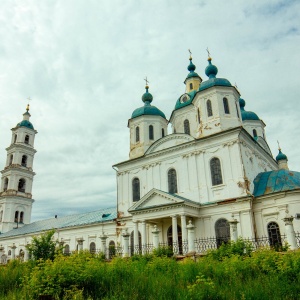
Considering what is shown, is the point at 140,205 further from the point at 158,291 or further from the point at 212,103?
the point at 158,291

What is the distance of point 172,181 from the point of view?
78.6 ft

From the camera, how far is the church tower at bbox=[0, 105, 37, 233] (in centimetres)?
4231

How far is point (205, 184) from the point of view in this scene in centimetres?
2186

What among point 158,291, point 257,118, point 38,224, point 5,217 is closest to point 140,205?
point 158,291

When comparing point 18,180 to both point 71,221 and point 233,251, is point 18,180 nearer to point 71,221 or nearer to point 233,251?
point 71,221

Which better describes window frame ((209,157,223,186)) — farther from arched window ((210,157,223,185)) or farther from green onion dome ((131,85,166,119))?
green onion dome ((131,85,166,119))

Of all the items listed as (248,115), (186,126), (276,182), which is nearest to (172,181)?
(186,126)

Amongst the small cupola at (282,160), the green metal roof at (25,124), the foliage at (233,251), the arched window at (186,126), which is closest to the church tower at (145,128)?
the arched window at (186,126)

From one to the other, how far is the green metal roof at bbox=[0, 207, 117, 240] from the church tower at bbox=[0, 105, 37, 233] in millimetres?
2198

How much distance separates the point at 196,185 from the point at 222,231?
3.85 m

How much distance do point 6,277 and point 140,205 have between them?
14112mm

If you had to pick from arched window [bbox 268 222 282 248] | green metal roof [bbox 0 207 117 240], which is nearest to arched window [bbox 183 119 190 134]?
green metal roof [bbox 0 207 117 240]

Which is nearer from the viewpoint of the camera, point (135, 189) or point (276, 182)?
point (276, 182)

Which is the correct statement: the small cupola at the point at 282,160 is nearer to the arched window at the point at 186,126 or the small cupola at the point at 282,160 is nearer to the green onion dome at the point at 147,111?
the arched window at the point at 186,126
